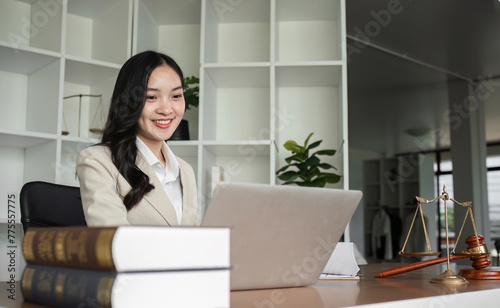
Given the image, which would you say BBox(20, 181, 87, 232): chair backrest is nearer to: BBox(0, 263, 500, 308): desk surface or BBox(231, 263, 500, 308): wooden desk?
BBox(0, 263, 500, 308): desk surface

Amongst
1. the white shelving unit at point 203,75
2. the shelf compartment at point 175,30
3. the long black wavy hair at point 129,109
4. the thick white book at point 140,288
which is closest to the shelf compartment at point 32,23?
the white shelving unit at point 203,75

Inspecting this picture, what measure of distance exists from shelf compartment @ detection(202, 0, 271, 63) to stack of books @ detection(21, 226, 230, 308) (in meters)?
2.78

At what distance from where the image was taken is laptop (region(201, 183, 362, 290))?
2.71 feet

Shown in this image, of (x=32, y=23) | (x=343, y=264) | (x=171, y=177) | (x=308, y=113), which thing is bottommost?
(x=343, y=264)

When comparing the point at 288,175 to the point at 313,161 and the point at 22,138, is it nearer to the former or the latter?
the point at 313,161

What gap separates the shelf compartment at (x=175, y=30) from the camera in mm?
3369

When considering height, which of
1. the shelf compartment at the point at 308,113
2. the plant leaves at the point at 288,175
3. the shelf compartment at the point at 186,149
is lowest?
the plant leaves at the point at 288,175

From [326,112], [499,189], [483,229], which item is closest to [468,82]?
[483,229]

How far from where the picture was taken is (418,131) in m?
9.32

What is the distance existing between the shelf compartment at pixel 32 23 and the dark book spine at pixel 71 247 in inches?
97.2

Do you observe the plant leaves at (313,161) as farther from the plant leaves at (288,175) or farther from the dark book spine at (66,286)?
the dark book spine at (66,286)

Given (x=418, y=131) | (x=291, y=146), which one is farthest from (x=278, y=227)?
(x=418, y=131)

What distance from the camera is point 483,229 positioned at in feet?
24.4

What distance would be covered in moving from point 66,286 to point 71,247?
5cm
